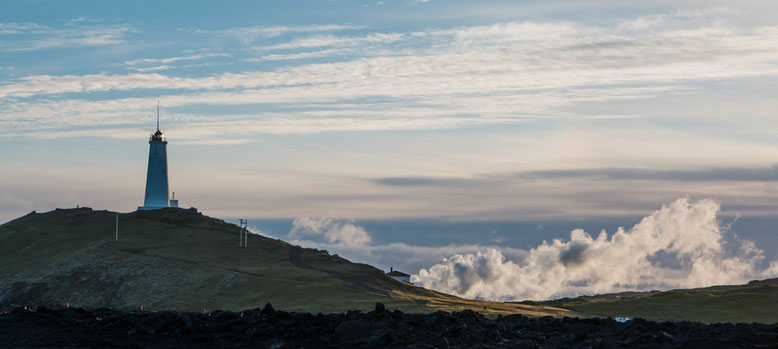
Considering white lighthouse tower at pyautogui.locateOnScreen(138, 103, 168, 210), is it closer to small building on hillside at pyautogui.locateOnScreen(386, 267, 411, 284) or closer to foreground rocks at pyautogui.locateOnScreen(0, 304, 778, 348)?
small building on hillside at pyautogui.locateOnScreen(386, 267, 411, 284)

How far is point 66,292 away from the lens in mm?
110062

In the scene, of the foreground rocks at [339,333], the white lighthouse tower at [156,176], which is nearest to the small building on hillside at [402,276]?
the white lighthouse tower at [156,176]

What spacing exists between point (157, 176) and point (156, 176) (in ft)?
0.56

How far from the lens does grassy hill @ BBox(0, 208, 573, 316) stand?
309 ft

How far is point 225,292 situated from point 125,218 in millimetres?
52909

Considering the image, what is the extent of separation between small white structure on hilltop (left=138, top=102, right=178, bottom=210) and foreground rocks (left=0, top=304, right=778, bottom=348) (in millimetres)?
100069

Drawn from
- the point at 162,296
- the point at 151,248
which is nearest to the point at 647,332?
the point at 162,296

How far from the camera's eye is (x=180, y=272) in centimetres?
11194

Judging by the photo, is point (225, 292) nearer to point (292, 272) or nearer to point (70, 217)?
point (292, 272)

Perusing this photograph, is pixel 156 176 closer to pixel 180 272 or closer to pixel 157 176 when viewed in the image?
pixel 157 176

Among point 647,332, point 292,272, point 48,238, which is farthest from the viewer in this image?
point 48,238

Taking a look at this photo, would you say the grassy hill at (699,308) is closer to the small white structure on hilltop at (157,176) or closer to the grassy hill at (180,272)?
the grassy hill at (180,272)

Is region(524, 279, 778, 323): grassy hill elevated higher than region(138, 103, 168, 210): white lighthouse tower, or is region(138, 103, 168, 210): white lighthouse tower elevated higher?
region(138, 103, 168, 210): white lighthouse tower

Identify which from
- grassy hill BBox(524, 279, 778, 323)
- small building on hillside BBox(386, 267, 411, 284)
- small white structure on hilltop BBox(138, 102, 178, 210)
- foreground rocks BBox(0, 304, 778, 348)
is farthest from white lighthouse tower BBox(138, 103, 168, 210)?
foreground rocks BBox(0, 304, 778, 348)
